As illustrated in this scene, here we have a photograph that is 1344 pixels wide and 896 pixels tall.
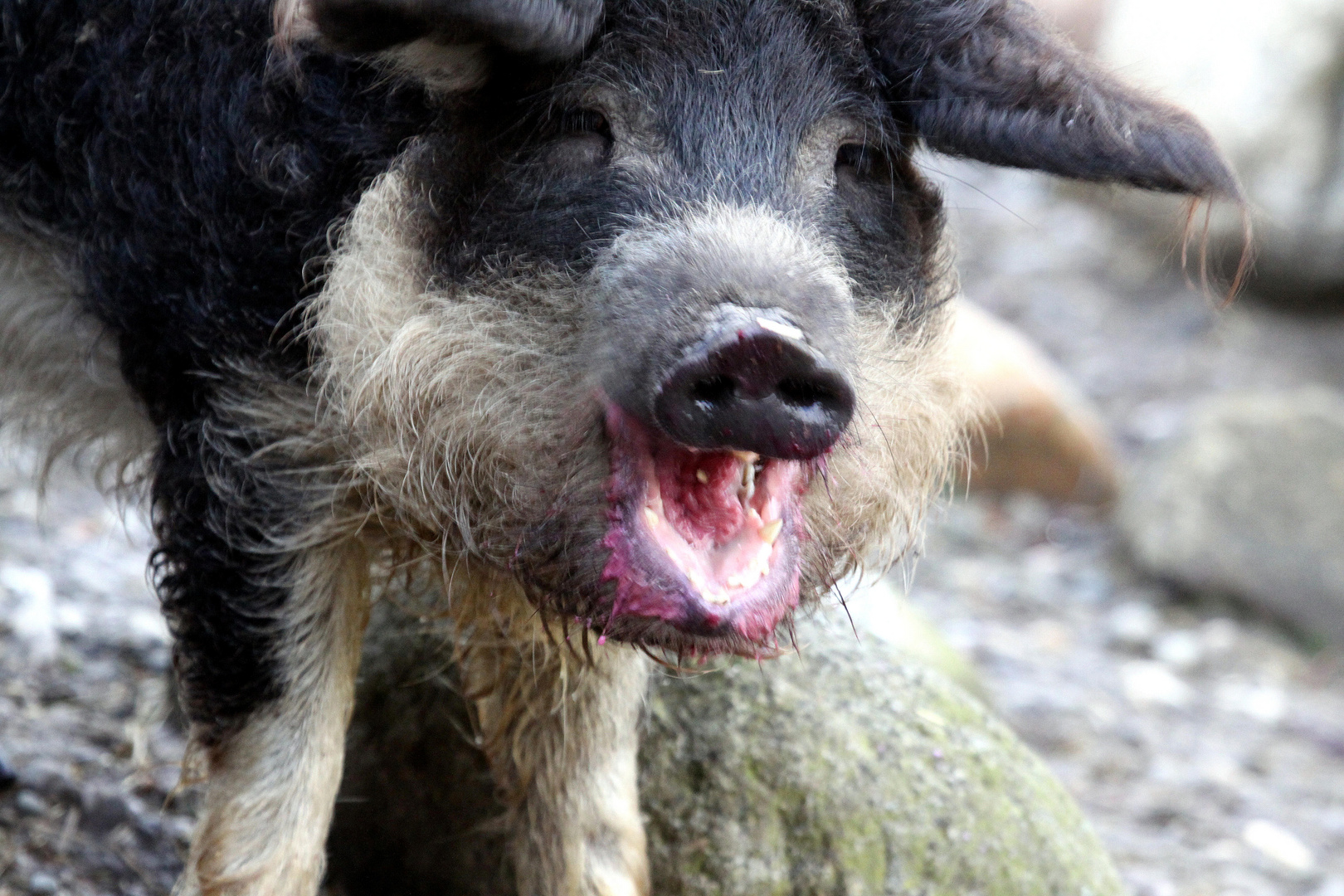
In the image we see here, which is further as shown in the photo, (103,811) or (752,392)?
(103,811)

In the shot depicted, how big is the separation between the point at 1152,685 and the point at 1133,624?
83 cm

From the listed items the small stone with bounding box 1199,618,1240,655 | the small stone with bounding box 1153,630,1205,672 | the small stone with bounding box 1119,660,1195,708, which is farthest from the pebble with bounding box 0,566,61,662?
the small stone with bounding box 1199,618,1240,655

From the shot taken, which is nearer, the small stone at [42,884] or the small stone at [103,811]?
the small stone at [42,884]

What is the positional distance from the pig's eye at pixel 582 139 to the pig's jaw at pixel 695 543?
0.53 metres

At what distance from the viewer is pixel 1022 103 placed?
9.65 ft

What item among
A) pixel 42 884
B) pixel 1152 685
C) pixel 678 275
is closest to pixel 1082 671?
pixel 1152 685

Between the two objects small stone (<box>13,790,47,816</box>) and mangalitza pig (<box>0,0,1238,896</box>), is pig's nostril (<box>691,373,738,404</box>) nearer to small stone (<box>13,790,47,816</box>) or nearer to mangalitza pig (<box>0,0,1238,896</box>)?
mangalitza pig (<box>0,0,1238,896</box>)

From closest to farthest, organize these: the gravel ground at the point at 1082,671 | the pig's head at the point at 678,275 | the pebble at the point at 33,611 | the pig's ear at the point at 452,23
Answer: the pig's ear at the point at 452,23 < the pig's head at the point at 678,275 < the gravel ground at the point at 1082,671 < the pebble at the point at 33,611

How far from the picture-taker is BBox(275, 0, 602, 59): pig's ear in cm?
237

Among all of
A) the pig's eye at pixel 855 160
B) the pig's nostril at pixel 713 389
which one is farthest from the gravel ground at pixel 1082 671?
the pig's nostril at pixel 713 389

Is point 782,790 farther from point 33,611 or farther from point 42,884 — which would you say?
point 33,611

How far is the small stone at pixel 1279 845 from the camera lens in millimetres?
5520

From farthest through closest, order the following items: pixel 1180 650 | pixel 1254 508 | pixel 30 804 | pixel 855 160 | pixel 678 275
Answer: pixel 1254 508, pixel 1180 650, pixel 30 804, pixel 855 160, pixel 678 275

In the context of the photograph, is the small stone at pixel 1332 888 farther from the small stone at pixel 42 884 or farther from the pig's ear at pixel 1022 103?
the small stone at pixel 42 884
